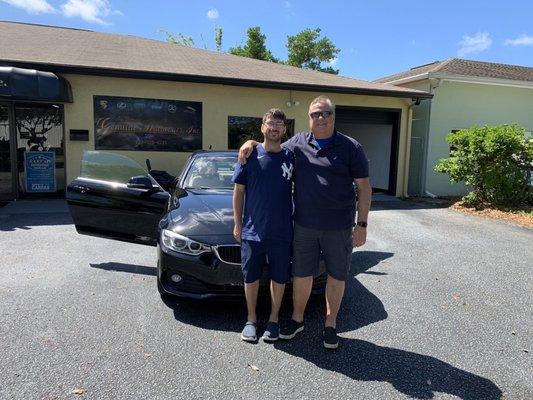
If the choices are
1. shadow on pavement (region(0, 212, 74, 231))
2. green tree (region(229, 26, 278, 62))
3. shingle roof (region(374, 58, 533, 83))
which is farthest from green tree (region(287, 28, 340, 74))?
shadow on pavement (region(0, 212, 74, 231))

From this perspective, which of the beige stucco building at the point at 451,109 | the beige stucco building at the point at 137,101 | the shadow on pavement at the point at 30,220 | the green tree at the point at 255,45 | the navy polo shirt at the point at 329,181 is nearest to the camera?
the navy polo shirt at the point at 329,181

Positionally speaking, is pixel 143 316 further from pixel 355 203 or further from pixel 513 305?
pixel 513 305

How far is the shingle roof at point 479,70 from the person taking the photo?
556 inches

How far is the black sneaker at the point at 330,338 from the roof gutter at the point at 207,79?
8122mm

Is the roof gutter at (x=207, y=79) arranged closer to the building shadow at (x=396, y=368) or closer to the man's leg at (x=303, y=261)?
the man's leg at (x=303, y=261)

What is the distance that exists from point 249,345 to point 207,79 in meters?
8.10

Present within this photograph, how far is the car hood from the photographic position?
3678 mm

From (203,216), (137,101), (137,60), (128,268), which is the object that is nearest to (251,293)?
(203,216)

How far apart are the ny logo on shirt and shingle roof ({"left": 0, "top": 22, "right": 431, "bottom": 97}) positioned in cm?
759

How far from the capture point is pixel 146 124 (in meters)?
10.4

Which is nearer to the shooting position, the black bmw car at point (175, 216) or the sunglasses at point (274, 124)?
the sunglasses at point (274, 124)

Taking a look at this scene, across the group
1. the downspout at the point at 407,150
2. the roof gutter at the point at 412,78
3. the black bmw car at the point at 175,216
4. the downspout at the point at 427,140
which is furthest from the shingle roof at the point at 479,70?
the black bmw car at the point at 175,216

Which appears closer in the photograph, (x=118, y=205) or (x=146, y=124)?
(x=118, y=205)

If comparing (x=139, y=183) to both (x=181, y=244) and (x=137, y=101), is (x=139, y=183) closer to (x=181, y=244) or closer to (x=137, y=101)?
(x=181, y=244)
